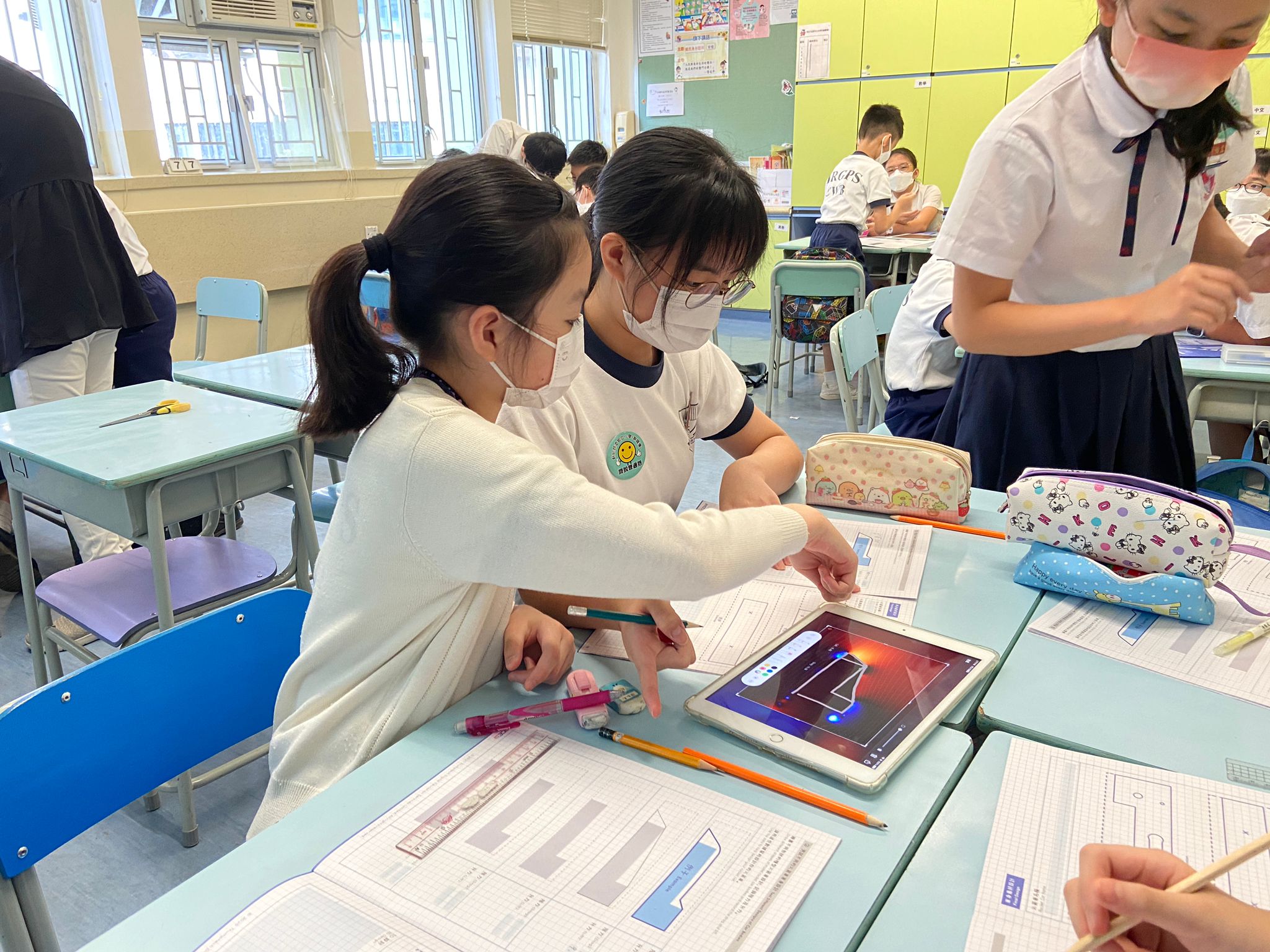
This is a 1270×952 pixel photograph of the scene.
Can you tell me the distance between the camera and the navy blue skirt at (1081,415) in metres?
1.43

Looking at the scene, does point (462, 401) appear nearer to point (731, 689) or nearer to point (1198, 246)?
point (731, 689)

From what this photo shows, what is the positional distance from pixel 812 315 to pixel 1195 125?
310cm

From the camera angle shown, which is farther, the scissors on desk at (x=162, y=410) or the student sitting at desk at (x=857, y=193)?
the student sitting at desk at (x=857, y=193)

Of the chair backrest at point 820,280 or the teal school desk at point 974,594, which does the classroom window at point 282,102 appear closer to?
the chair backrest at point 820,280

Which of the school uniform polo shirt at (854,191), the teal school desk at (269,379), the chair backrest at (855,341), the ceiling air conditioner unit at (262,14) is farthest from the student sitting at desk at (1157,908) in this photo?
the ceiling air conditioner unit at (262,14)

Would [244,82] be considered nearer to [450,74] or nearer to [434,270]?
[450,74]

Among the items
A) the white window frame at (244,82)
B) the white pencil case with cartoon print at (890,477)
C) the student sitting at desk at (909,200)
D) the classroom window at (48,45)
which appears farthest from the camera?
the student sitting at desk at (909,200)

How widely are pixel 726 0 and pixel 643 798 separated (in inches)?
287

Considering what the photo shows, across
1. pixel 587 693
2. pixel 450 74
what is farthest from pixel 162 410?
pixel 450 74

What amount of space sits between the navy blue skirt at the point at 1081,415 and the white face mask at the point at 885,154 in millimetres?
4023

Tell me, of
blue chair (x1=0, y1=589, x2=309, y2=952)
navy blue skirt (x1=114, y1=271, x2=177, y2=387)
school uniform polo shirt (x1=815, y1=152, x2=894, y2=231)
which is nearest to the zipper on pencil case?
blue chair (x1=0, y1=589, x2=309, y2=952)

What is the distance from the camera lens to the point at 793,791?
0.78m

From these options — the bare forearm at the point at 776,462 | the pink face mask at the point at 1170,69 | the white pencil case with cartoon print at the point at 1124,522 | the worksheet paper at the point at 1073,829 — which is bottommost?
the worksheet paper at the point at 1073,829

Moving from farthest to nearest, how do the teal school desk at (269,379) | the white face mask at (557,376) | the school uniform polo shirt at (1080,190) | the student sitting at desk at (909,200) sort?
the student sitting at desk at (909,200), the teal school desk at (269,379), the school uniform polo shirt at (1080,190), the white face mask at (557,376)
